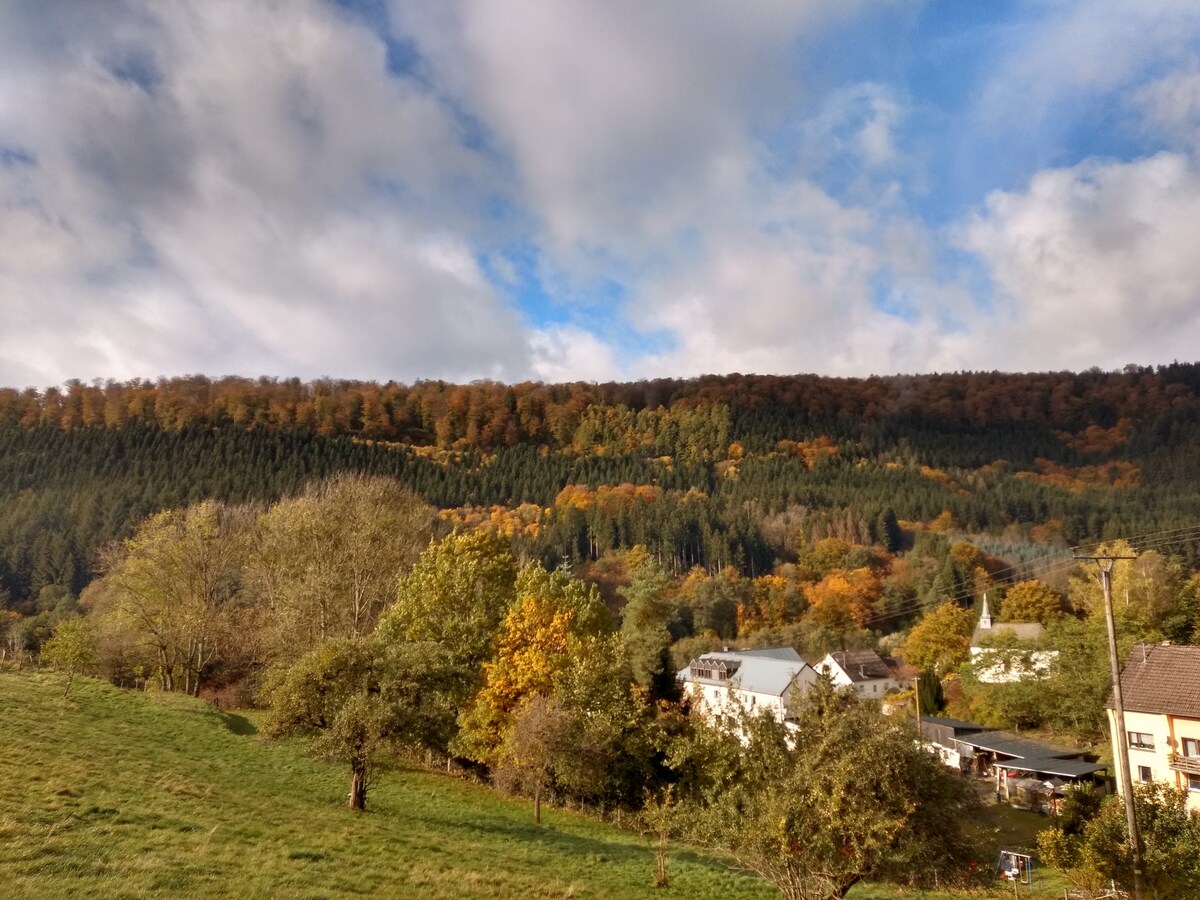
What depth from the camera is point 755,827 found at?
13.2 metres

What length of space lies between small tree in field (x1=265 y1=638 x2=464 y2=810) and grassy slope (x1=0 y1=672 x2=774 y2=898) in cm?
192

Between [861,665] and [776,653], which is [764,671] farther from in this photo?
[861,665]

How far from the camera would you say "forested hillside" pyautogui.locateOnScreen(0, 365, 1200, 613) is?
97562 mm

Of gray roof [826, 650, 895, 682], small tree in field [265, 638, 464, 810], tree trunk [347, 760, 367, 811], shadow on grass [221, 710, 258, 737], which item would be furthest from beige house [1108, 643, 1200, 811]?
shadow on grass [221, 710, 258, 737]

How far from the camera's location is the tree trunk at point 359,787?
22000 mm

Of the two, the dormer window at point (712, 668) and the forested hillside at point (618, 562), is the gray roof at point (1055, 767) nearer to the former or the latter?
the forested hillside at point (618, 562)

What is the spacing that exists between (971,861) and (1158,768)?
2989 centimetres

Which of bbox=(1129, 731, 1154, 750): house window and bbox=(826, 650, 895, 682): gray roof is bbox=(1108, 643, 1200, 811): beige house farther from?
bbox=(826, 650, 895, 682): gray roof

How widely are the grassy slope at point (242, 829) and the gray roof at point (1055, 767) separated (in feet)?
88.8

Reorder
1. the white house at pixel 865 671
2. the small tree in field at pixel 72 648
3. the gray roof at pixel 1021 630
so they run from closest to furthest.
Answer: the small tree in field at pixel 72 648 < the white house at pixel 865 671 < the gray roof at pixel 1021 630

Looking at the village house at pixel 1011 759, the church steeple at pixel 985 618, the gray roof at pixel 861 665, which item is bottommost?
the village house at pixel 1011 759

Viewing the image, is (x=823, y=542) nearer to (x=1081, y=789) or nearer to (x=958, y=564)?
(x=958, y=564)

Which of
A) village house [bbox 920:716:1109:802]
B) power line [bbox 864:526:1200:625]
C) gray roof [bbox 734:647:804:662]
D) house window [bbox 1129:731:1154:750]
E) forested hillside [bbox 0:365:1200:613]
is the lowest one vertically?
village house [bbox 920:716:1109:802]

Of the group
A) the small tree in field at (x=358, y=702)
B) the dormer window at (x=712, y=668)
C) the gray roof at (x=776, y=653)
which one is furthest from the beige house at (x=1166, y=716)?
the small tree in field at (x=358, y=702)
